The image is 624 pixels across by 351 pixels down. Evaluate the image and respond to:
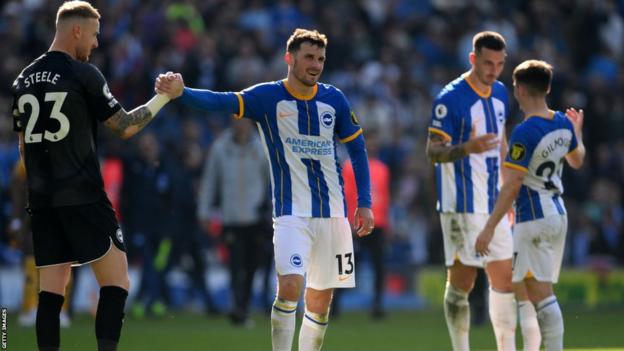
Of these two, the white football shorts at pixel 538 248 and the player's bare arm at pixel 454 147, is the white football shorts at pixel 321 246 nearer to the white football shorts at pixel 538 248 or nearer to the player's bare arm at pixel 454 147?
the player's bare arm at pixel 454 147

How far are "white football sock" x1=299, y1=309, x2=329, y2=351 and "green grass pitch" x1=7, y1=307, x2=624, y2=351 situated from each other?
287 centimetres

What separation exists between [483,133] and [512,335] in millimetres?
1698

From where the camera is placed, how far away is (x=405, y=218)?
20.1 m

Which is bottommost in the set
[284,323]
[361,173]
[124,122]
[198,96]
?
[284,323]

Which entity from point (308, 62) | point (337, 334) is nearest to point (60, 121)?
point (308, 62)

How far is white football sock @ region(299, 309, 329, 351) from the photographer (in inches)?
350

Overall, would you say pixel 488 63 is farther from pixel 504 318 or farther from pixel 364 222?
pixel 504 318

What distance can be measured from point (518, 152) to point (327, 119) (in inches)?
57.4

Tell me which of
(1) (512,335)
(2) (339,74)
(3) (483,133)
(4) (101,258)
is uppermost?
(2) (339,74)

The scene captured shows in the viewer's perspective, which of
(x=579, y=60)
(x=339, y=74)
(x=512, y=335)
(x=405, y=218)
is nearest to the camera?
(x=512, y=335)

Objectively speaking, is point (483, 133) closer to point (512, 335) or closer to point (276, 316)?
point (512, 335)

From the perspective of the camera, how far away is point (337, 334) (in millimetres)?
13789

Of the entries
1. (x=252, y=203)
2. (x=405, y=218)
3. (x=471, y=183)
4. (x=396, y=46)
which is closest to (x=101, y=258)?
(x=471, y=183)

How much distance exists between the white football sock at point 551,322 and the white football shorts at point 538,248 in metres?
0.18
